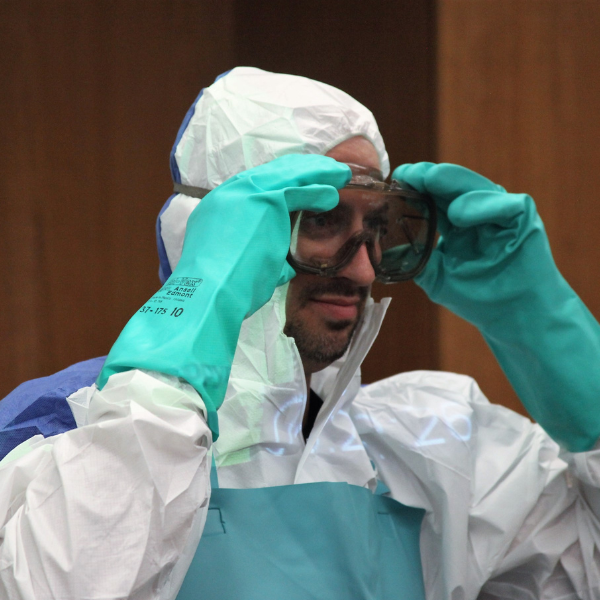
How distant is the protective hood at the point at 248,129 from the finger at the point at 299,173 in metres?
0.13

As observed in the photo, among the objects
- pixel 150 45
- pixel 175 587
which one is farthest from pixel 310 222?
pixel 150 45

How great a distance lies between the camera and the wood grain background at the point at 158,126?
4.71 feet

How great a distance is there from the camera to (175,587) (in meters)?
0.70

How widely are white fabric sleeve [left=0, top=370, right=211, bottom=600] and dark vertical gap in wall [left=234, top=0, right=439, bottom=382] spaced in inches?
36.8

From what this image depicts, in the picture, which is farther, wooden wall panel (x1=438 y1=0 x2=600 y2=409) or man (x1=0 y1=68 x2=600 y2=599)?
wooden wall panel (x1=438 y1=0 x2=600 y2=409)

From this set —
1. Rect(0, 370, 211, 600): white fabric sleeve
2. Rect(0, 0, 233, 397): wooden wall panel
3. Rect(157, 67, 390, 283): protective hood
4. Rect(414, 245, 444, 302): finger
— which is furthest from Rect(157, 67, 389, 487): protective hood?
Rect(0, 0, 233, 397): wooden wall panel

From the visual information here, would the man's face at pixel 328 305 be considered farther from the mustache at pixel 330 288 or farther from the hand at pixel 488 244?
the hand at pixel 488 244

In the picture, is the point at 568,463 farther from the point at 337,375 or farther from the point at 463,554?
the point at 337,375

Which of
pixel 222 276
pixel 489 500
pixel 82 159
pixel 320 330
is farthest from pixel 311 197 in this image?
pixel 82 159

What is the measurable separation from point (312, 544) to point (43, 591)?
0.42 metres

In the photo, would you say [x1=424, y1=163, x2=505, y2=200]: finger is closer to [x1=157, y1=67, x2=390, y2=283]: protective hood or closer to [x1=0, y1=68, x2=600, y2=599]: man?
[x1=0, y1=68, x2=600, y2=599]: man

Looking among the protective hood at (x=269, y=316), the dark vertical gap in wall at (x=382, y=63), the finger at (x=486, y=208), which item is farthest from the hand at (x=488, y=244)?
the dark vertical gap in wall at (x=382, y=63)

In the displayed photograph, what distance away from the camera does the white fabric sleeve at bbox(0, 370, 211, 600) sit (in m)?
0.61

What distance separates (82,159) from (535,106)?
1000 millimetres
